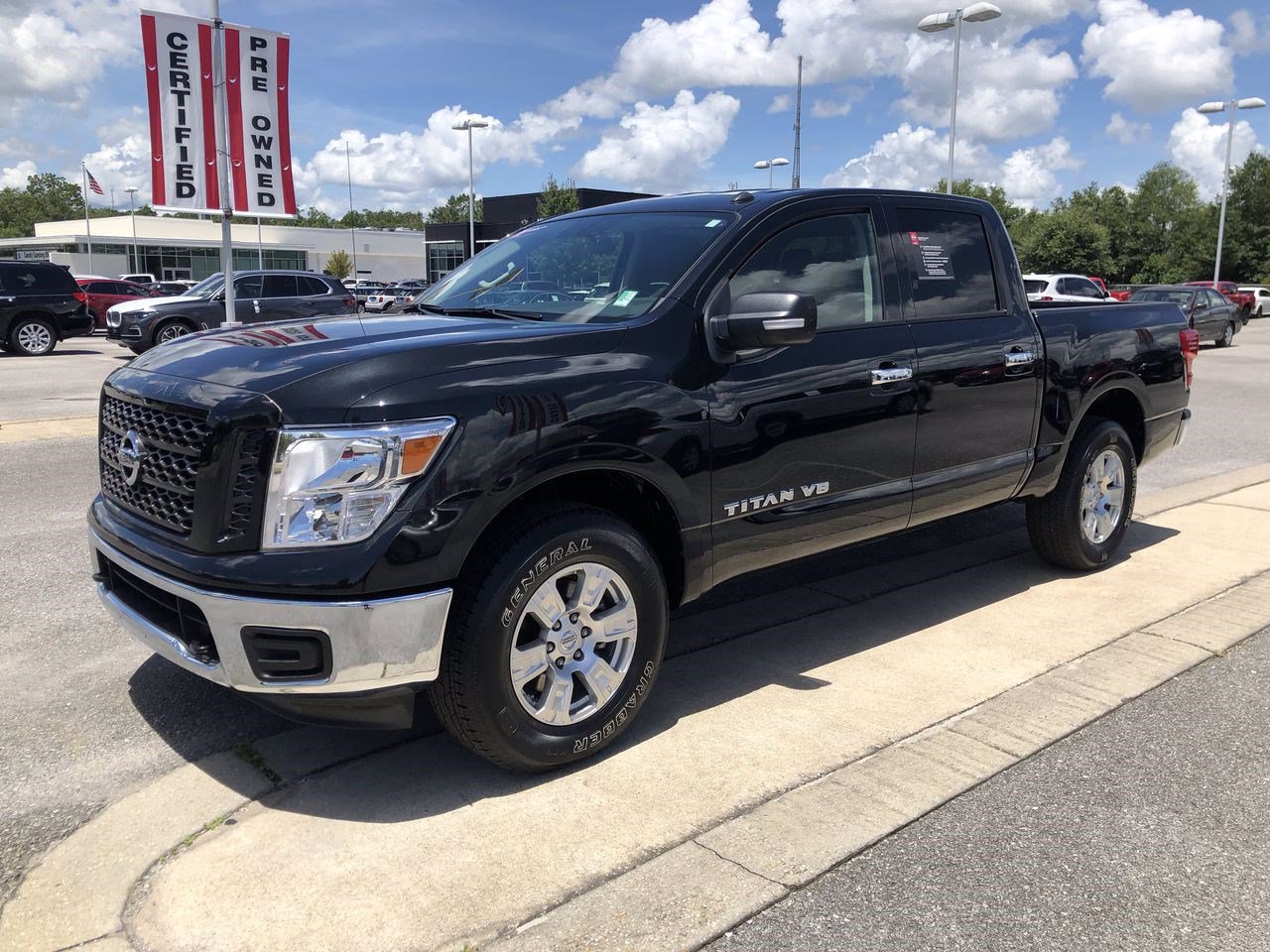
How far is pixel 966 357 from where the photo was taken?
4688 mm

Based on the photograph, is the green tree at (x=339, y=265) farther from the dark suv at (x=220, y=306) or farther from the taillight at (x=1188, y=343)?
the taillight at (x=1188, y=343)

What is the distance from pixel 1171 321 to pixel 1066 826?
4.04 meters

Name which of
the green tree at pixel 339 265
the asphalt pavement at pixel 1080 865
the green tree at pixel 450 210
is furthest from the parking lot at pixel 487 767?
the green tree at pixel 450 210

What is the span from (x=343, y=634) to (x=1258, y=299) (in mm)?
51552

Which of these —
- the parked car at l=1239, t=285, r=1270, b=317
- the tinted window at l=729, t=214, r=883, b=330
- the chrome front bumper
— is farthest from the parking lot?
the parked car at l=1239, t=285, r=1270, b=317

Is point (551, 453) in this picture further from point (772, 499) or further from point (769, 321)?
point (772, 499)

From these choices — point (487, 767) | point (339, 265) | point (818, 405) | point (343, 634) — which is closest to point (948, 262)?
point (818, 405)

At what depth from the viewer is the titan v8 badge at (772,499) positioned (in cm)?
377

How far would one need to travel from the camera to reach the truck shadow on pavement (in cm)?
332

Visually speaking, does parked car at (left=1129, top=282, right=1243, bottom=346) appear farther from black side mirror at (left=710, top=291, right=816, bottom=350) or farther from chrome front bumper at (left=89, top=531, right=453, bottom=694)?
chrome front bumper at (left=89, top=531, right=453, bottom=694)

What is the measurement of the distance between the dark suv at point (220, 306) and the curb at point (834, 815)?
16.0 meters

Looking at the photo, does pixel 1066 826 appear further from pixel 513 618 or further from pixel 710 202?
pixel 710 202

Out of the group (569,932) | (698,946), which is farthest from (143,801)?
(698,946)

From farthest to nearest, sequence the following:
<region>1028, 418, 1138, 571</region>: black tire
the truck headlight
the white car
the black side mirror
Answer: the white car, <region>1028, 418, 1138, 571</region>: black tire, the black side mirror, the truck headlight
